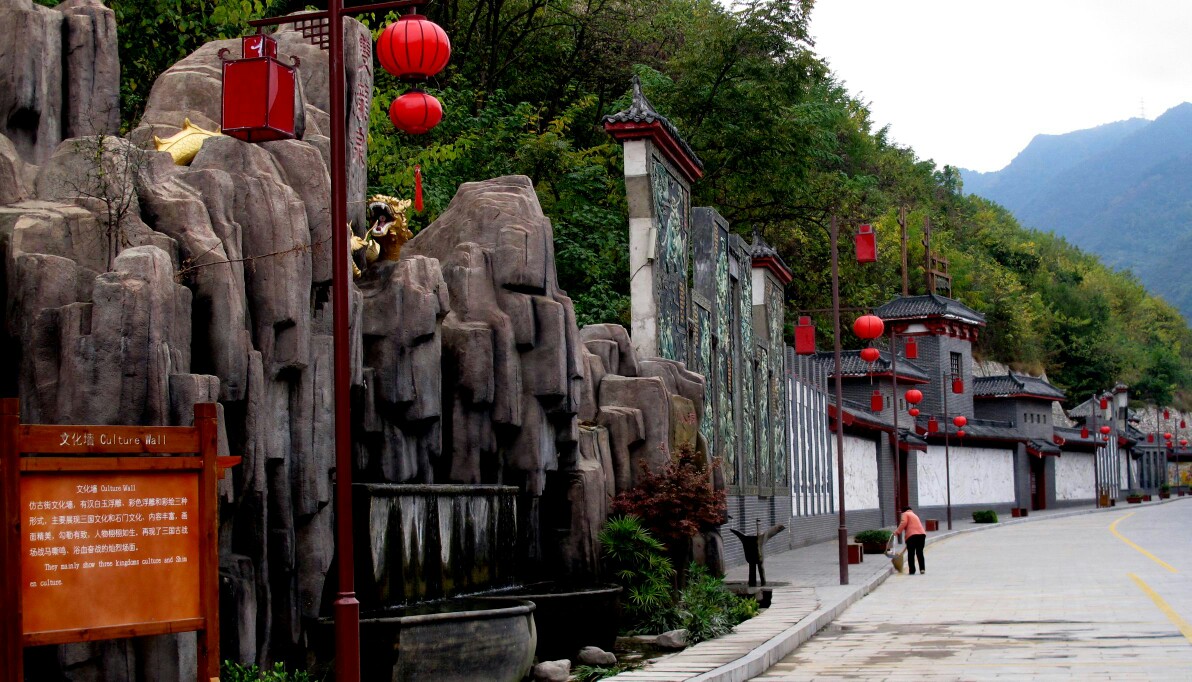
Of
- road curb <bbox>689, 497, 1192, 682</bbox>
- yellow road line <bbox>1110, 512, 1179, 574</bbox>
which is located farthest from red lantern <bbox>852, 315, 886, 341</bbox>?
yellow road line <bbox>1110, 512, 1179, 574</bbox>

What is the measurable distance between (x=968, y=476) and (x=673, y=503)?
4264 cm

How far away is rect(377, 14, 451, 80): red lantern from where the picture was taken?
12398mm

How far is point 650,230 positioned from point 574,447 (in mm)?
5948

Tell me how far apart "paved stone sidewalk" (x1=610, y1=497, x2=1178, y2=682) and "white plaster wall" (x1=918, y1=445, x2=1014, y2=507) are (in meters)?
21.9

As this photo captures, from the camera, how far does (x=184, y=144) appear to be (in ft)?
38.4

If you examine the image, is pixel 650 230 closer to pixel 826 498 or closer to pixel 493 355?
pixel 493 355

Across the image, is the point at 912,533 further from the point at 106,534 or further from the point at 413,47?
the point at 106,534

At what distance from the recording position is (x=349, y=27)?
13.0 m

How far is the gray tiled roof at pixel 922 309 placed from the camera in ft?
189

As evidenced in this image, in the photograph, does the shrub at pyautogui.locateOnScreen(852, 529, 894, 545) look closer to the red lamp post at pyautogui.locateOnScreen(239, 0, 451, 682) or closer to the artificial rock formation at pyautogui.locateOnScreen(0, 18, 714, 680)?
the artificial rock formation at pyautogui.locateOnScreen(0, 18, 714, 680)

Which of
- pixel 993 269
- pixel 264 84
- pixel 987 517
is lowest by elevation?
pixel 987 517

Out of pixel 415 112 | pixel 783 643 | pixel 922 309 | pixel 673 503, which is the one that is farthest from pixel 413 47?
pixel 922 309

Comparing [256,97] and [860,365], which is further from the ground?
[860,365]

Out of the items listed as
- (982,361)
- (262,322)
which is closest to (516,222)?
(262,322)
